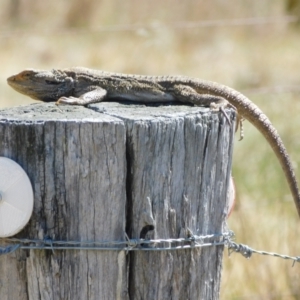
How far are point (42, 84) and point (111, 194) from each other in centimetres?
131

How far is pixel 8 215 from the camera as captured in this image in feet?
8.09

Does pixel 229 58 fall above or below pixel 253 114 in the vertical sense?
above

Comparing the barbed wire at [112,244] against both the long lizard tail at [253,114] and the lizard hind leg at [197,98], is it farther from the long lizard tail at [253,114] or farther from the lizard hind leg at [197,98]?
the long lizard tail at [253,114]

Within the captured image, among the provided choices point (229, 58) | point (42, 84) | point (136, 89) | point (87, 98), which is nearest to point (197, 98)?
point (136, 89)

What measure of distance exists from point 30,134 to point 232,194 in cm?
96

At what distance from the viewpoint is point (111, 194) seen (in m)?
2.48

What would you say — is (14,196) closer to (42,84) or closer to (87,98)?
(87,98)

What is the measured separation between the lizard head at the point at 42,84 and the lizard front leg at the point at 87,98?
0.54 feet

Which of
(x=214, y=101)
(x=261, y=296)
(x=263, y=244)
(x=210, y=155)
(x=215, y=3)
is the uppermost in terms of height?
(x=215, y=3)

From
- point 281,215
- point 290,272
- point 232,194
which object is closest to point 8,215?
point 232,194

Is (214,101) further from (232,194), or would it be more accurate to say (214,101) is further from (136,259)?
(136,259)

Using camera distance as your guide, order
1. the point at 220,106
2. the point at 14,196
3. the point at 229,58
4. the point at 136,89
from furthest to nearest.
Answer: the point at 229,58, the point at 136,89, the point at 220,106, the point at 14,196

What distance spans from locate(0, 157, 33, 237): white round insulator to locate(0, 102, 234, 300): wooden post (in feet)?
0.12

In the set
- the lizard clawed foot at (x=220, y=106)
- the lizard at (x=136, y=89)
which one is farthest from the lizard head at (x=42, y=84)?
the lizard clawed foot at (x=220, y=106)
